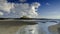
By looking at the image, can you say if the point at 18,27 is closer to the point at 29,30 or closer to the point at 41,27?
the point at 29,30

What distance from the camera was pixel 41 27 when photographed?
4.81 ft

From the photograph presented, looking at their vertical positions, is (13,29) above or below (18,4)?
below

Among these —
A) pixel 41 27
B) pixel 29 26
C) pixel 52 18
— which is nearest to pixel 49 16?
pixel 52 18

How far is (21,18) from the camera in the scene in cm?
147

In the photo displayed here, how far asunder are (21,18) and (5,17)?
0.19m

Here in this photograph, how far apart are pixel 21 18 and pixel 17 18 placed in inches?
1.8

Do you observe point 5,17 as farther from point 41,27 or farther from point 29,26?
point 41,27

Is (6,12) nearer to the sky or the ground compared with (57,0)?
nearer to the ground

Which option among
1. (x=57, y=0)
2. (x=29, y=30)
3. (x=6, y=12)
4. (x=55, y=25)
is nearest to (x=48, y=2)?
(x=57, y=0)

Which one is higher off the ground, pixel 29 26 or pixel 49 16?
pixel 49 16

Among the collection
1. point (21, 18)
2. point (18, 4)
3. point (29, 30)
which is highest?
point (18, 4)

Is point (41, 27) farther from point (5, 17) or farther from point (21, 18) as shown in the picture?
point (5, 17)

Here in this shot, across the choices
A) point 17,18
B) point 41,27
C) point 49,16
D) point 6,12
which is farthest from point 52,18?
point 6,12

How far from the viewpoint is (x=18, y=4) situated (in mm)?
1490
